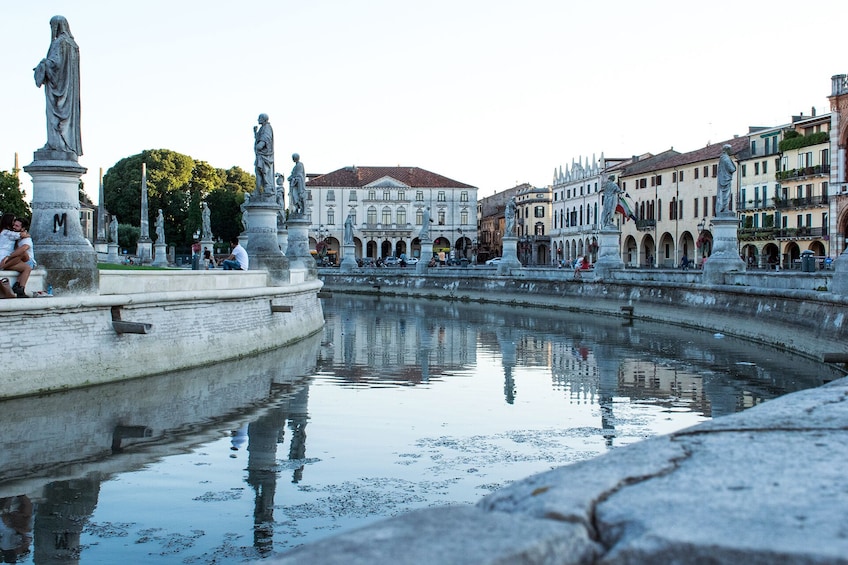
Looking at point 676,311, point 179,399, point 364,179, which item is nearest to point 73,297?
point 179,399

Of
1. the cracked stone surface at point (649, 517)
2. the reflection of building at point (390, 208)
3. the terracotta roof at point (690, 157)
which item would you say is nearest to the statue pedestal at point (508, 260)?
the terracotta roof at point (690, 157)

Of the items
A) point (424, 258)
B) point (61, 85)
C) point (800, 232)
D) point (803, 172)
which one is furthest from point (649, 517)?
point (803, 172)

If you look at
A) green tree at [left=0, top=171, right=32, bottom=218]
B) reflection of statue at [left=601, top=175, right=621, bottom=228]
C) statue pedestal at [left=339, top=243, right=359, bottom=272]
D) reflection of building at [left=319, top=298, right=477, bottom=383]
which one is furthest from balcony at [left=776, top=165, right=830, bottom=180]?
green tree at [left=0, top=171, right=32, bottom=218]

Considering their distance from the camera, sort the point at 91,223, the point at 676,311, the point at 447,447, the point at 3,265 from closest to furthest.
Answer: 1. the point at 447,447
2. the point at 3,265
3. the point at 676,311
4. the point at 91,223

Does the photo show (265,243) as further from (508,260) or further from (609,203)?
(508,260)

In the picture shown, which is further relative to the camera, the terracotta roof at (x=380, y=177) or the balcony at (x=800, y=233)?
the terracotta roof at (x=380, y=177)

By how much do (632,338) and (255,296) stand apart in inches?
444

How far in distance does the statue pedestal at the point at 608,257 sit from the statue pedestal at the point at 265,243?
670 inches

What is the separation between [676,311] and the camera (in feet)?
106

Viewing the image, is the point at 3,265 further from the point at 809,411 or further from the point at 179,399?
the point at 809,411

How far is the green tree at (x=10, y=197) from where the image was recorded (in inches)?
2911

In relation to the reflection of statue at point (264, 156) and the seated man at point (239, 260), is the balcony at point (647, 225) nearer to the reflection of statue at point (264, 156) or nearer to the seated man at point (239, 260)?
the reflection of statue at point (264, 156)

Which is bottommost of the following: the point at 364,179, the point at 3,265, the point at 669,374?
the point at 669,374

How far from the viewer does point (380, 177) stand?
12625 cm
